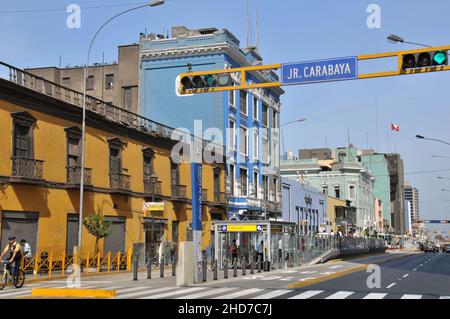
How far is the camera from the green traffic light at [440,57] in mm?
16047

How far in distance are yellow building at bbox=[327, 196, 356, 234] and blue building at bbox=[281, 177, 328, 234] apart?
369 centimetres

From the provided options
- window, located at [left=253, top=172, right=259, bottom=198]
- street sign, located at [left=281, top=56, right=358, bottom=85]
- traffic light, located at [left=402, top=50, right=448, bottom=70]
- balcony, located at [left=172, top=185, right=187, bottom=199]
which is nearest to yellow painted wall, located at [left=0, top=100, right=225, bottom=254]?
balcony, located at [left=172, top=185, right=187, bottom=199]

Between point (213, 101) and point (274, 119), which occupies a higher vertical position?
point (274, 119)

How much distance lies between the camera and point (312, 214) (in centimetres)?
7519

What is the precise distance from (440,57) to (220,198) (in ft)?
109

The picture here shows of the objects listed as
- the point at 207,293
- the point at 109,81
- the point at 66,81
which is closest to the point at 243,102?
the point at 109,81

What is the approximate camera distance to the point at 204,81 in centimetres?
1939

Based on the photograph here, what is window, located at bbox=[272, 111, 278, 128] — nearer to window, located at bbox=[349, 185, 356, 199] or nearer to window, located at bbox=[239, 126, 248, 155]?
window, located at bbox=[239, 126, 248, 155]

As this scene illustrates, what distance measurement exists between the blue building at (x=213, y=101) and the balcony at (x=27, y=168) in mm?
19902

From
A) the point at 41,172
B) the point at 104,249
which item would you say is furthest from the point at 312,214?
the point at 41,172

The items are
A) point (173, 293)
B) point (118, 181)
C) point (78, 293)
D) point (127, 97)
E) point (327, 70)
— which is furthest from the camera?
point (127, 97)

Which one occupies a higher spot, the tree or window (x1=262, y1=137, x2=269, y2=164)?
window (x1=262, y1=137, x2=269, y2=164)

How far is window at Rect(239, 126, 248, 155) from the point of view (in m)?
51.9

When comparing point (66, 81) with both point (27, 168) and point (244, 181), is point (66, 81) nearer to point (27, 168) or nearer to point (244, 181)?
point (244, 181)
